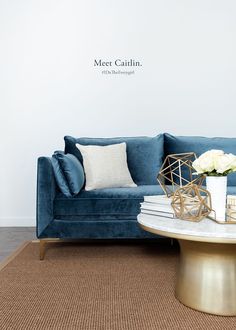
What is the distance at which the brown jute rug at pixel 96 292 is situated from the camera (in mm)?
1563

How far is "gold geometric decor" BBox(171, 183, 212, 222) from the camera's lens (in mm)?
1691

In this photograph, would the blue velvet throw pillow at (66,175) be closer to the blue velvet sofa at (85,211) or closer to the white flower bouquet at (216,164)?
the blue velvet sofa at (85,211)

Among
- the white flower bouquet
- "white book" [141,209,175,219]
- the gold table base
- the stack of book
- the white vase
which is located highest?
the white flower bouquet

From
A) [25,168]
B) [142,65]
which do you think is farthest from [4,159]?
[142,65]

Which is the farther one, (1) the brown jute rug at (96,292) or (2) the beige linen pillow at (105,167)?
(2) the beige linen pillow at (105,167)

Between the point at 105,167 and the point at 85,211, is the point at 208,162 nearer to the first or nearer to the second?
the point at 85,211

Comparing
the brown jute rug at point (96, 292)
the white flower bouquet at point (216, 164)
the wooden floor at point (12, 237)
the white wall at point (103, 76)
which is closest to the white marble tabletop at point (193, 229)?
the white flower bouquet at point (216, 164)

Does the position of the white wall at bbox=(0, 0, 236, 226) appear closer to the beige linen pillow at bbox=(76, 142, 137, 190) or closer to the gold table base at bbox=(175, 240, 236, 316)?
the beige linen pillow at bbox=(76, 142, 137, 190)

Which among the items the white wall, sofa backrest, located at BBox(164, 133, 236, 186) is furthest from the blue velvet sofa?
the white wall

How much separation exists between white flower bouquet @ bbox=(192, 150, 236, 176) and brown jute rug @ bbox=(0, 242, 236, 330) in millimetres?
624

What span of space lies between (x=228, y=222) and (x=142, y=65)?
246cm

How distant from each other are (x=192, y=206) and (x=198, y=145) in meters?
1.44

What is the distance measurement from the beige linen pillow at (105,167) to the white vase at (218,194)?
1.16m

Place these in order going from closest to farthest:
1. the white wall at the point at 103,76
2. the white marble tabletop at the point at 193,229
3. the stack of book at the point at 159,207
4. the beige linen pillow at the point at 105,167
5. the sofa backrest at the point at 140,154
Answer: the white marble tabletop at the point at 193,229, the stack of book at the point at 159,207, the beige linen pillow at the point at 105,167, the sofa backrest at the point at 140,154, the white wall at the point at 103,76
